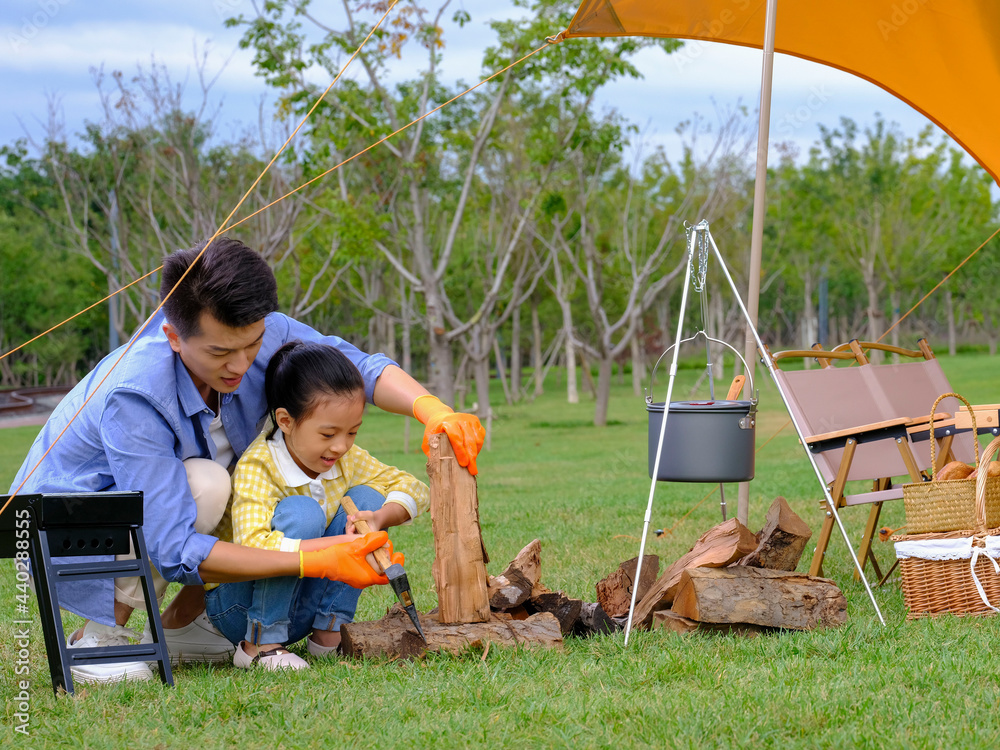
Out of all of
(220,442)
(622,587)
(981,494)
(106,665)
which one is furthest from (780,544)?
(106,665)

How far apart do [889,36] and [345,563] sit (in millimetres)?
4280

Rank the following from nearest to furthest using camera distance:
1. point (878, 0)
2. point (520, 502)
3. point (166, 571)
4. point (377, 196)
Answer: point (166, 571), point (878, 0), point (520, 502), point (377, 196)

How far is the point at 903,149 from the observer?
2627 cm

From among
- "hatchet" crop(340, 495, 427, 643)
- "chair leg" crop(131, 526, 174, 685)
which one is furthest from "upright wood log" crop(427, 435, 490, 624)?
"chair leg" crop(131, 526, 174, 685)

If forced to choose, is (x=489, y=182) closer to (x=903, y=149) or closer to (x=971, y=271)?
(x=903, y=149)

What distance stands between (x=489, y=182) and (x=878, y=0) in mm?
12977

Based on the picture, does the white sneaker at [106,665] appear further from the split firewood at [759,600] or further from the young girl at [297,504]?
the split firewood at [759,600]

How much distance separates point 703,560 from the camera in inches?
127

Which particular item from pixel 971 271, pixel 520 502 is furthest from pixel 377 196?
pixel 971 271

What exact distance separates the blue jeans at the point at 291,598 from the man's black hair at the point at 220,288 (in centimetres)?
54

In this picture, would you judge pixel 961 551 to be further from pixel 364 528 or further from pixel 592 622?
pixel 364 528

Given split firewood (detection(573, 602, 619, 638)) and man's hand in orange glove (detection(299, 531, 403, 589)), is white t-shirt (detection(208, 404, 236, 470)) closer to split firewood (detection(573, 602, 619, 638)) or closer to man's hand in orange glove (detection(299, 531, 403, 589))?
man's hand in orange glove (detection(299, 531, 403, 589))

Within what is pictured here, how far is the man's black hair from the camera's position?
254 cm

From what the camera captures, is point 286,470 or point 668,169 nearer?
point 286,470
